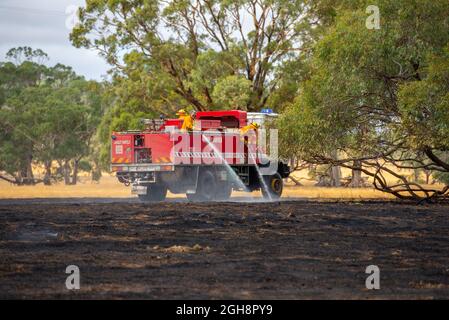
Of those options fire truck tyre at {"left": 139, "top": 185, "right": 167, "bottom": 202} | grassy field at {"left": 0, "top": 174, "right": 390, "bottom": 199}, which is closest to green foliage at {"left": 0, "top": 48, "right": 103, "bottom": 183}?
grassy field at {"left": 0, "top": 174, "right": 390, "bottom": 199}

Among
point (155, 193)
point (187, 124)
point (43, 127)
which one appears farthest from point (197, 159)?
point (43, 127)

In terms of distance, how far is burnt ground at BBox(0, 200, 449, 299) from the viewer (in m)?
10.8

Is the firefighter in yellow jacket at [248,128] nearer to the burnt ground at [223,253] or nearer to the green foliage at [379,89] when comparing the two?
the green foliage at [379,89]

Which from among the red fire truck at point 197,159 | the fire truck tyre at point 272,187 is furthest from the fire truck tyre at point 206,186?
the fire truck tyre at point 272,187

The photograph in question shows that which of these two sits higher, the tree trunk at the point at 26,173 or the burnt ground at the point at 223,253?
the tree trunk at the point at 26,173

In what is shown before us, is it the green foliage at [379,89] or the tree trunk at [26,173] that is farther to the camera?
the tree trunk at [26,173]

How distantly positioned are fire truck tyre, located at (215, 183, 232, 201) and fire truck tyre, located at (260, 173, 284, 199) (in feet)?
4.17

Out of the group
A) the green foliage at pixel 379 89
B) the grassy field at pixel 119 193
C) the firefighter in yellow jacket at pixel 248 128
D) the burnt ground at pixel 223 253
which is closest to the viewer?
the burnt ground at pixel 223 253

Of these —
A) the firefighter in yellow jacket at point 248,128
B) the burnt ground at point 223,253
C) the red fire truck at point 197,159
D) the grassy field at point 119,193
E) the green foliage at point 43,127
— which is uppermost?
the green foliage at point 43,127

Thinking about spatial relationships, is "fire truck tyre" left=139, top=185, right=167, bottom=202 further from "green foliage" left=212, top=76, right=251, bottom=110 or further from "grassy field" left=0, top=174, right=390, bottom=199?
"green foliage" left=212, top=76, right=251, bottom=110

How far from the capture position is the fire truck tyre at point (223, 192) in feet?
99.8

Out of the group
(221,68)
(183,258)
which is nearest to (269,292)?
(183,258)

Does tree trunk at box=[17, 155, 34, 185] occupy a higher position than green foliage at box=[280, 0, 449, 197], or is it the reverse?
green foliage at box=[280, 0, 449, 197]
